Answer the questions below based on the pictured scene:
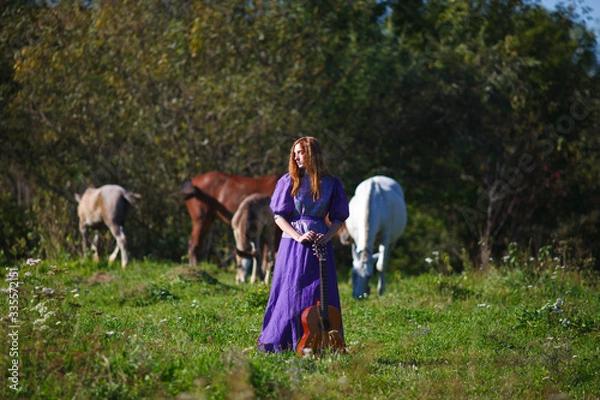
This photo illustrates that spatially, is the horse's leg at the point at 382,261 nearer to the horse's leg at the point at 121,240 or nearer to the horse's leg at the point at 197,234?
the horse's leg at the point at 197,234

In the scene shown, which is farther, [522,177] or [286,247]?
[522,177]

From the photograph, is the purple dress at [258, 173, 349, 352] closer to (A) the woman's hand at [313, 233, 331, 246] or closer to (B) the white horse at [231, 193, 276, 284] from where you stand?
(A) the woman's hand at [313, 233, 331, 246]

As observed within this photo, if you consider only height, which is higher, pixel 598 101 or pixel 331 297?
pixel 598 101

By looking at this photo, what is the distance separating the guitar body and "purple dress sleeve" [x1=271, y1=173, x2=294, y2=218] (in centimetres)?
87

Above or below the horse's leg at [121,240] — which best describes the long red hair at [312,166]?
above

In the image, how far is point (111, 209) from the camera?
14.1 meters

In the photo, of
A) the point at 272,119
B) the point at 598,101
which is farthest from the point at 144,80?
the point at 598,101

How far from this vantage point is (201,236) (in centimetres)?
1534

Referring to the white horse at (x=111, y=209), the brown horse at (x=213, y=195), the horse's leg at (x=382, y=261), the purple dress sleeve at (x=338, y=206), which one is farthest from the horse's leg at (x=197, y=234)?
the purple dress sleeve at (x=338, y=206)

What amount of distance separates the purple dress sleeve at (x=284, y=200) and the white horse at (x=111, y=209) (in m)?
7.20

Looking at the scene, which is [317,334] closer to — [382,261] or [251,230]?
[382,261]

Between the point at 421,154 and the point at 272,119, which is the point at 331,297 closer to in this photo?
the point at 272,119

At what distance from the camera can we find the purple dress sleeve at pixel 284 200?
716cm

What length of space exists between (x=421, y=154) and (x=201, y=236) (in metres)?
9.06
